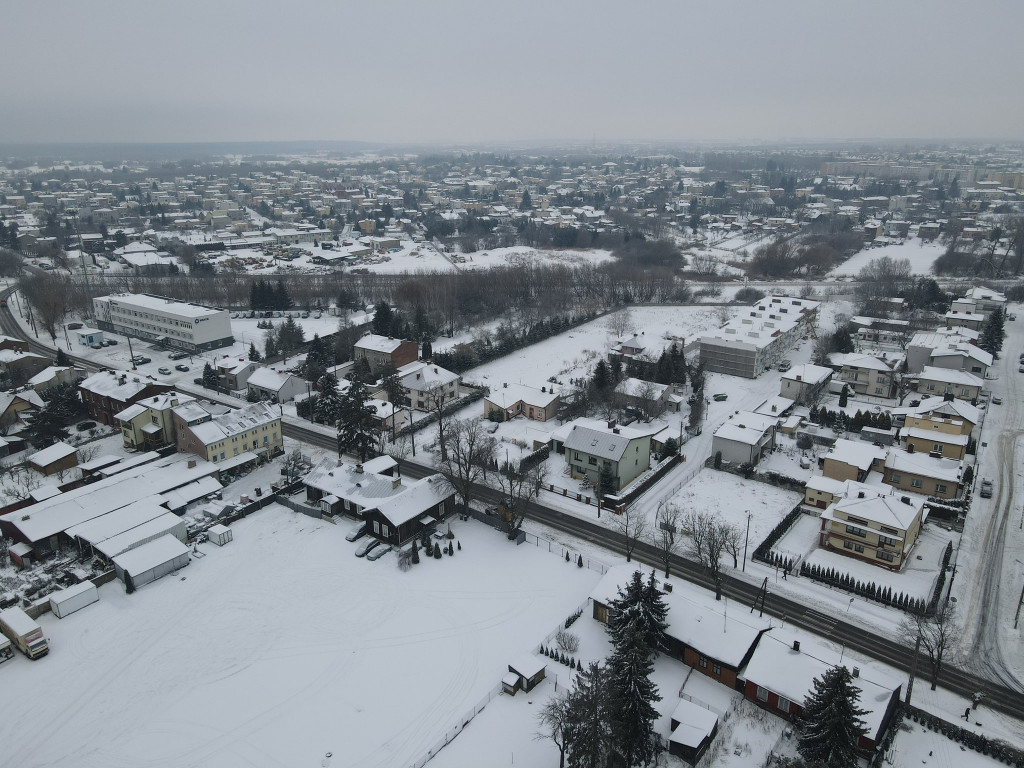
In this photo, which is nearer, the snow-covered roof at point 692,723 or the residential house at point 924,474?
the snow-covered roof at point 692,723

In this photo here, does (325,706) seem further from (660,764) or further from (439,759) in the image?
(660,764)

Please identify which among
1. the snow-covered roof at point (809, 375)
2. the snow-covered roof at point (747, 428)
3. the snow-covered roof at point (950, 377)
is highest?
the snow-covered roof at point (950, 377)

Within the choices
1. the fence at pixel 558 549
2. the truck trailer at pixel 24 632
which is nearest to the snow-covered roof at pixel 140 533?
the truck trailer at pixel 24 632

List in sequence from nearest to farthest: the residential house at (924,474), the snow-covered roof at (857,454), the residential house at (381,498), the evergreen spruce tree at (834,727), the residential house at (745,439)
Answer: the evergreen spruce tree at (834,727), the residential house at (381,498), the residential house at (924,474), the snow-covered roof at (857,454), the residential house at (745,439)

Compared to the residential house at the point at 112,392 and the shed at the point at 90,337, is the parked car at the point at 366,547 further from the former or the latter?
the shed at the point at 90,337

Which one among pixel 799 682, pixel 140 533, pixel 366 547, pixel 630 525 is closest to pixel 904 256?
pixel 630 525

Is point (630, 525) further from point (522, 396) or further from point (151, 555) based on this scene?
point (151, 555)
